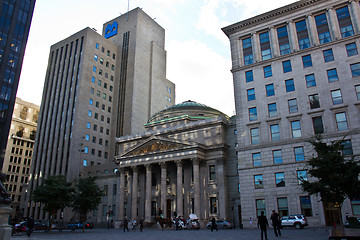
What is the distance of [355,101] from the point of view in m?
39.8

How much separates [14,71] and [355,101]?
64.2m

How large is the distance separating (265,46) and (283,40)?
9.44 ft

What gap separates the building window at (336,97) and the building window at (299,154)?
7861 millimetres

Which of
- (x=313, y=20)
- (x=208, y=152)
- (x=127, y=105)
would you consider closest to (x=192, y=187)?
(x=208, y=152)

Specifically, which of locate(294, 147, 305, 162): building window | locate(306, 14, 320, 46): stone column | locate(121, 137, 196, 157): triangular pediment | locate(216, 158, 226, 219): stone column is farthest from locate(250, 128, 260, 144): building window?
locate(306, 14, 320, 46): stone column

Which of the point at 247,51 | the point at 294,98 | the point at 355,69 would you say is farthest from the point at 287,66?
the point at 355,69

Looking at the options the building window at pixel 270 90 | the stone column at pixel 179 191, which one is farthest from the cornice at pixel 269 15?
the stone column at pixel 179 191

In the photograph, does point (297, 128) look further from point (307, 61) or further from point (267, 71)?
point (267, 71)

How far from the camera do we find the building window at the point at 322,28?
146ft

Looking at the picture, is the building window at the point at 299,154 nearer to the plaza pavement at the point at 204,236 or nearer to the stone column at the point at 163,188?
the plaza pavement at the point at 204,236

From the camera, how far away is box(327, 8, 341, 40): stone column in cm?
4356

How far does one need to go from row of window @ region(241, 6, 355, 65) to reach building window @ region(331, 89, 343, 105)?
8136 millimetres

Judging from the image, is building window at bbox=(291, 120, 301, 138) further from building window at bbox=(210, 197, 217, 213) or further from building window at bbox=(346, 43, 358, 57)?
building window at bbox=(210, 197, 217, 213)

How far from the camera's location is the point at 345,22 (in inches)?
1725
